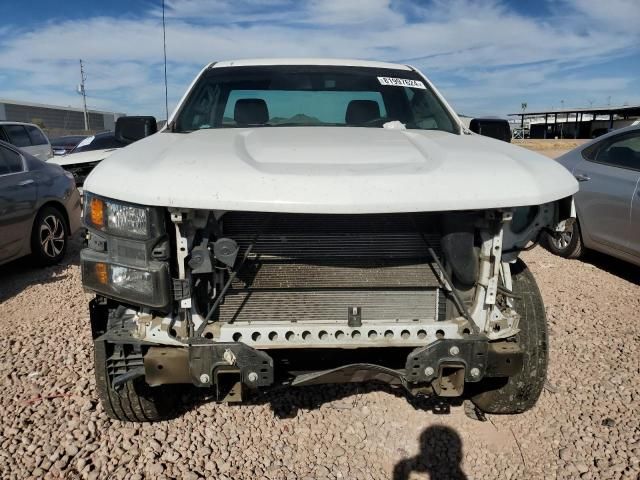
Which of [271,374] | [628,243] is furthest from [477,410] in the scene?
[628,243]

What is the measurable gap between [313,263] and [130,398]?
46.6 inches

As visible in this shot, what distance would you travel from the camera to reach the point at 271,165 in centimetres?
219

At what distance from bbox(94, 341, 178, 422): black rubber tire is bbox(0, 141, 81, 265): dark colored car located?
3.13 metres

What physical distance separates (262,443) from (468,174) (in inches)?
66.6

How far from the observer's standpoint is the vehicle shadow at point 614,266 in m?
5.51

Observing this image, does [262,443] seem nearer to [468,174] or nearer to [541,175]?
[468,174]

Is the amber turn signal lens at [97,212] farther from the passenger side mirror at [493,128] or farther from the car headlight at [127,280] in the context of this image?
the passenger side mirror at [493,128]

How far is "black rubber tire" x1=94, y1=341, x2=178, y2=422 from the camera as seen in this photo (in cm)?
256

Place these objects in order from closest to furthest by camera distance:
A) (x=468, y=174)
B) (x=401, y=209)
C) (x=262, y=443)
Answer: (x=401, y=209)
(x=468, y=174)
(x=262, y=443)

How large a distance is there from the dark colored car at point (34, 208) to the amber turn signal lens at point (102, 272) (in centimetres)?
350

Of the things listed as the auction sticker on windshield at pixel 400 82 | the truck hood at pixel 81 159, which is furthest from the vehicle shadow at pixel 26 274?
the auction sticker on windshield at pixel 400 82

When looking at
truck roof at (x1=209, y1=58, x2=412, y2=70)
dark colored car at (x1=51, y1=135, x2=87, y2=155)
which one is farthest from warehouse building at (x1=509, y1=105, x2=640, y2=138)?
truck roof at (x1=209, y1=58, x2=412, y2=70)

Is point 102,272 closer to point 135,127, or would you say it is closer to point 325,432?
point 325,432

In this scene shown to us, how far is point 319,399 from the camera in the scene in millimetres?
3197
